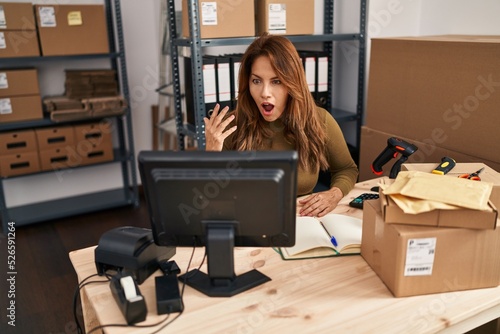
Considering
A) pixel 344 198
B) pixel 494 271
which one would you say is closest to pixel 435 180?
pixel 494 271

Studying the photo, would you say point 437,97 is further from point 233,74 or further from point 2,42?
point 2,42

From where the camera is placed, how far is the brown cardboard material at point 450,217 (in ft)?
3.57

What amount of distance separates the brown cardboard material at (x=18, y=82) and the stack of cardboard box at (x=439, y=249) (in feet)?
Answer: 9.25

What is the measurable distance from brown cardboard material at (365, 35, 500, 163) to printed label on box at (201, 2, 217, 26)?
811mm

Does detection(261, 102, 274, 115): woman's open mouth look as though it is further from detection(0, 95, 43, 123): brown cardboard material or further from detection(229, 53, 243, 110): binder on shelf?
detection(0, 95, 43, 123): brown cardboard material

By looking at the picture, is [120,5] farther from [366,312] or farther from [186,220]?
[366,312]

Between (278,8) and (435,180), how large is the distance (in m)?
1.59

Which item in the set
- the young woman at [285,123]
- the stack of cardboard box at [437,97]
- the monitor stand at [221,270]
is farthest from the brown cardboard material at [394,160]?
the monitor stand at [221,270]

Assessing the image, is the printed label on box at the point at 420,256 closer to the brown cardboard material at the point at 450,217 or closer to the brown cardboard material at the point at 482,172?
the brown cardboard material at the point at 450,217

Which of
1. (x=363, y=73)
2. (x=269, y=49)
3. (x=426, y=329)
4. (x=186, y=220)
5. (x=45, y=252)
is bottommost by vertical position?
(x=45, y=252)

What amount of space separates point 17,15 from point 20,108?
0.63m

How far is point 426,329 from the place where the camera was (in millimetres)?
994

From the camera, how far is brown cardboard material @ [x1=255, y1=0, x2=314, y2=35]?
245 centimetres

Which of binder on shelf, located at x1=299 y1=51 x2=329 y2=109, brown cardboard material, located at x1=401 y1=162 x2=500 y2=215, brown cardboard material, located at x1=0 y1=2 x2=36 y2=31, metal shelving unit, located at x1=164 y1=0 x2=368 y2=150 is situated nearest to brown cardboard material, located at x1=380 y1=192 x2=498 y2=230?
brown cardboard material, located at x1=401 y1=162 x2=500 y2=215
